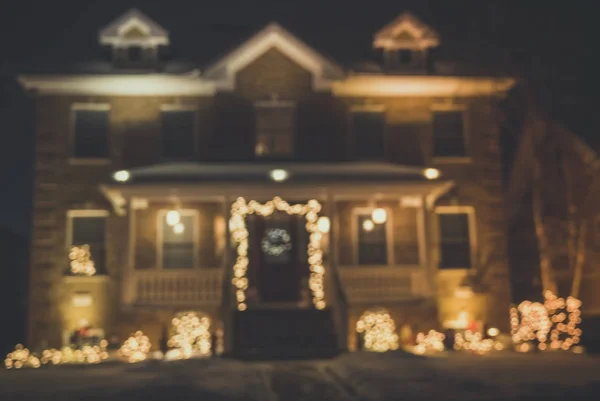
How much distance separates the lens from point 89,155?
1792cm

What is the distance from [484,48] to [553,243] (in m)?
6.35

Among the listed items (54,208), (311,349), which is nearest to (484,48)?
(311,349)

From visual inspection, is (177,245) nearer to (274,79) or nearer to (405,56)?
(274,79)

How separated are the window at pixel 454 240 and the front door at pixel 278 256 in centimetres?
365

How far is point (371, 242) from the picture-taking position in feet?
58.6

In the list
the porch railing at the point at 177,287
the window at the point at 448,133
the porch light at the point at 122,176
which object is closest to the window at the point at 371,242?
the window at the point at 448,133

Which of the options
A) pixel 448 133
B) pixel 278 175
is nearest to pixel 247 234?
pixel 278 175

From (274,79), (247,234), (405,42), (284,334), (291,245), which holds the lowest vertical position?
(284,334)

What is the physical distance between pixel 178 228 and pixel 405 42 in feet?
25.8

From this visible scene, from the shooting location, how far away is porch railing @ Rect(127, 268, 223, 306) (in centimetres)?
1595

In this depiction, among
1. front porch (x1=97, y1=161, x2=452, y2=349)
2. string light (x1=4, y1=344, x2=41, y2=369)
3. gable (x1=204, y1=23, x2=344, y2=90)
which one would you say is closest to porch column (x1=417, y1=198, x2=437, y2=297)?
front porch (x1=97, y1=161, x2=452, y2=349)

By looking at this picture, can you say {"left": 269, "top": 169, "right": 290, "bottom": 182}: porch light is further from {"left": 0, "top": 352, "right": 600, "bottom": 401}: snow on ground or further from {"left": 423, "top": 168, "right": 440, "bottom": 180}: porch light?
{"left": 0, "top": 352, "right": 600, "bottom": 401}: snow on ground

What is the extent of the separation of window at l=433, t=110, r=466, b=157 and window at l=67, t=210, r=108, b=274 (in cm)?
879

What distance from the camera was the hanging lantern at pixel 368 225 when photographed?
17594 millimetres
